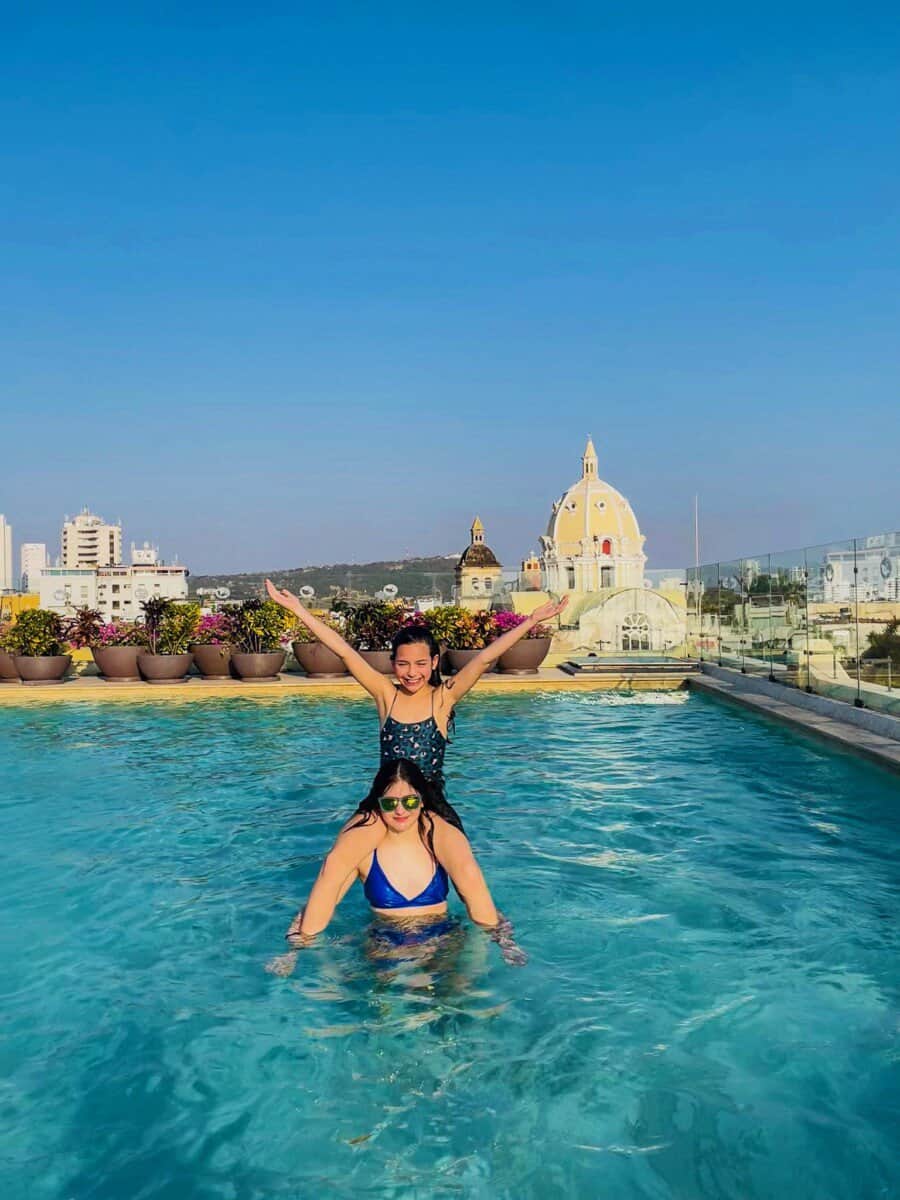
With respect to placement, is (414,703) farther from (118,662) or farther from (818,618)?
(118,662)

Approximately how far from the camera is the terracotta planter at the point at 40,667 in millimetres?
14320

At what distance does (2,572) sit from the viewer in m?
153

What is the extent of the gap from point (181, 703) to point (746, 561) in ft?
24.8

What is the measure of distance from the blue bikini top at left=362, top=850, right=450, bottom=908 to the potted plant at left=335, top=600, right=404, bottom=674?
10137 millimetres

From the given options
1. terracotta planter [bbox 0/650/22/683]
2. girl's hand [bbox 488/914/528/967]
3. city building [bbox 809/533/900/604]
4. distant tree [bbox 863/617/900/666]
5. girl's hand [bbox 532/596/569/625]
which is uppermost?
city building [bbox 809/533/900/604]

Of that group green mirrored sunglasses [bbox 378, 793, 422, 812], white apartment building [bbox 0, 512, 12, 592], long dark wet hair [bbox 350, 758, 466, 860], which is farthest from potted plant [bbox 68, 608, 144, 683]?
white apartment building [bbox 0, 512, 12, 592]

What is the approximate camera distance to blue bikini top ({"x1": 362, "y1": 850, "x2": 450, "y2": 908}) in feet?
13.9

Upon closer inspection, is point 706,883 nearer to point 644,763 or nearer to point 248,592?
point 644,763

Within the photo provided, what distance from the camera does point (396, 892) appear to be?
4242mm

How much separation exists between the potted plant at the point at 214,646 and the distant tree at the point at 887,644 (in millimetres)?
8979

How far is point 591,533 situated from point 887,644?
86213 millimetres

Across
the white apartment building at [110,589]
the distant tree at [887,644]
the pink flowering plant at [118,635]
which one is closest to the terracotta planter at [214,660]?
the pink flowering plant at [118,635]

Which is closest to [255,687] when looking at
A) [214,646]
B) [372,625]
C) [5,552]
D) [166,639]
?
[214,646]

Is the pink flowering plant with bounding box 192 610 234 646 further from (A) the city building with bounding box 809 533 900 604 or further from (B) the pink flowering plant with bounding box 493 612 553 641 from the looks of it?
(A) the city building with bounding box 809 533 900 604
